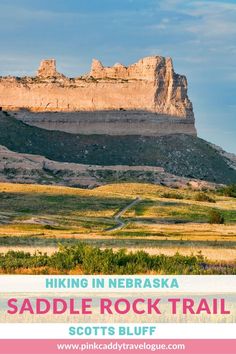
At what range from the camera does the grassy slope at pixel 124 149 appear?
136988mm

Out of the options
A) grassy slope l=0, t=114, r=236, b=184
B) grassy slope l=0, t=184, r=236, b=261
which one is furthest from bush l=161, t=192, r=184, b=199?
grassy slope l=0, t=114, r=236, b=184

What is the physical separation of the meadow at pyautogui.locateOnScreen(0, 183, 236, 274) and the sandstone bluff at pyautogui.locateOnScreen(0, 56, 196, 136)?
1988 inches

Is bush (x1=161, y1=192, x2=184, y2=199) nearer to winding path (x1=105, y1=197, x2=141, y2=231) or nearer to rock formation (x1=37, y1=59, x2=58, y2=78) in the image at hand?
→ winding path (x1=105, y1=197, x2=141, y2=231)

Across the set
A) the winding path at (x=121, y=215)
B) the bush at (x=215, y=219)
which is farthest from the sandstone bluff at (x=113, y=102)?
the bush at (x=215, y=219)

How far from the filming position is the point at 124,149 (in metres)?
144

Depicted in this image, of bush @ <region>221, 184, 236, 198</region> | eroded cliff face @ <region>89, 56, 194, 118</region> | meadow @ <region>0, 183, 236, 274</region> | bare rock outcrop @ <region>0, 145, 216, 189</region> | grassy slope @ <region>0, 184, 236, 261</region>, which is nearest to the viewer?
meadow @ <region>0, 183, 236, 274</region>

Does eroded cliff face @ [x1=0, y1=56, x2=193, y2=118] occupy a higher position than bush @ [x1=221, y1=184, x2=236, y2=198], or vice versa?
eroded cliff face @ [x1=0, y1=56, x2=193, y2=118]
